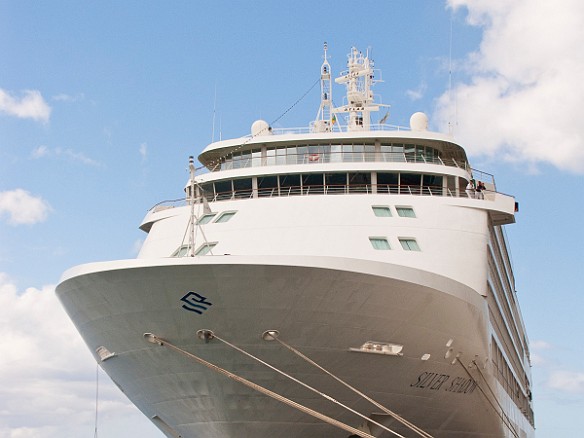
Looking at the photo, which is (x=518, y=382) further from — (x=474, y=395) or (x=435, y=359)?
(x=435, y=359)

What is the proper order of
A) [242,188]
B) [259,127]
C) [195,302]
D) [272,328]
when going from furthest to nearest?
[259,127] → [242,188] → [272,328] → [195,302]

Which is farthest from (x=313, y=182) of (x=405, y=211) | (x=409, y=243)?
(x=409, y=243)

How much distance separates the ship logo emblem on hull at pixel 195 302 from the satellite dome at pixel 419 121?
1416 cm

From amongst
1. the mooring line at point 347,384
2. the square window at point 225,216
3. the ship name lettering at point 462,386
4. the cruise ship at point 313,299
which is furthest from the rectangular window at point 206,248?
the ship name lettering at point 462,386

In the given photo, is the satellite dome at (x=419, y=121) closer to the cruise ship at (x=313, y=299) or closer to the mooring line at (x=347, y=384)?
the cruise ship at (x=313, y=299)

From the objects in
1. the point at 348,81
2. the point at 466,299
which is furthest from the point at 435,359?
the point at 348,81

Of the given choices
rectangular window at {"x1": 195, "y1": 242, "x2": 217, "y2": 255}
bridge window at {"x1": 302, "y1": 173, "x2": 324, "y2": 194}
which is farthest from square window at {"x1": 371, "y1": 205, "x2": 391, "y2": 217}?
rectangular window at {"x1": 195, "y1": 242, "x2": 217, "y2": 255}

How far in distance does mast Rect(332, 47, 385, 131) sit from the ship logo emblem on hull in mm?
15289

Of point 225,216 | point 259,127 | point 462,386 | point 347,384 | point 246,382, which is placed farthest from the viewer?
point 259,127

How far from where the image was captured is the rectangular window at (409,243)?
872 inches

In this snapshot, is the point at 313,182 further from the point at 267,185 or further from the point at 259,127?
the point at 259,127

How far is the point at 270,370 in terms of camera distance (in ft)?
59.9

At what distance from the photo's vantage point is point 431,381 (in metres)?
20.1

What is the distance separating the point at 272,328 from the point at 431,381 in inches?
177
